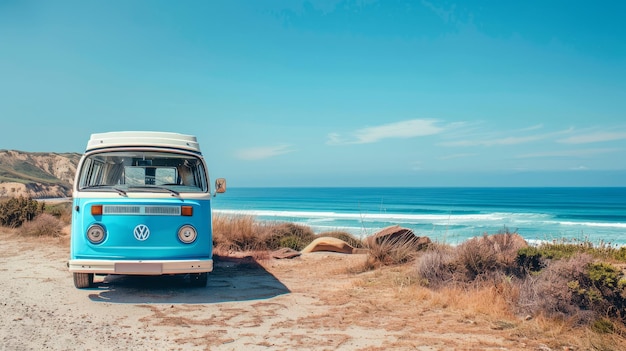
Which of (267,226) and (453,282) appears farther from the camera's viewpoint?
(267,226)

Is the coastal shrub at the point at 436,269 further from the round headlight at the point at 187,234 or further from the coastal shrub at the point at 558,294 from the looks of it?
the round headlight at the point at 187,234

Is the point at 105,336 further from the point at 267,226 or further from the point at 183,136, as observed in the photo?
the point at 267,226

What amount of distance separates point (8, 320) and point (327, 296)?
14.7ft

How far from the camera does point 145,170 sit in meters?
8.45

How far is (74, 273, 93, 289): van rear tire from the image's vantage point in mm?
8484

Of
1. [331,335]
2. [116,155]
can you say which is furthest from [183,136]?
[331,335]

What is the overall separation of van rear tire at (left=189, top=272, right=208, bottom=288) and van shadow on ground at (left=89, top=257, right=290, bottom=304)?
0.08 m

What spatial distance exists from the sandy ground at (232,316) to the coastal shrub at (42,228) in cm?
655

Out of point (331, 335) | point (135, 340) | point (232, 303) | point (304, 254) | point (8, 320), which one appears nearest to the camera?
point (135, 340)

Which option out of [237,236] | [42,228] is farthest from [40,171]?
[237,236]

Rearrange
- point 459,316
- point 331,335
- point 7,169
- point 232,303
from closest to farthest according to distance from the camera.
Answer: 1. point 331,335
2. point 459,316
3. point 232,303
4. point 7,169

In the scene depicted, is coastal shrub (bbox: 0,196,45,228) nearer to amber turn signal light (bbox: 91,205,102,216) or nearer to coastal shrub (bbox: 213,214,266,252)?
coastal shrub (bbox: 213,214,266,252)

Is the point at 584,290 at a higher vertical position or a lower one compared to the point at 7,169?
lower

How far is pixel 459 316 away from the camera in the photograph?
275 inches
